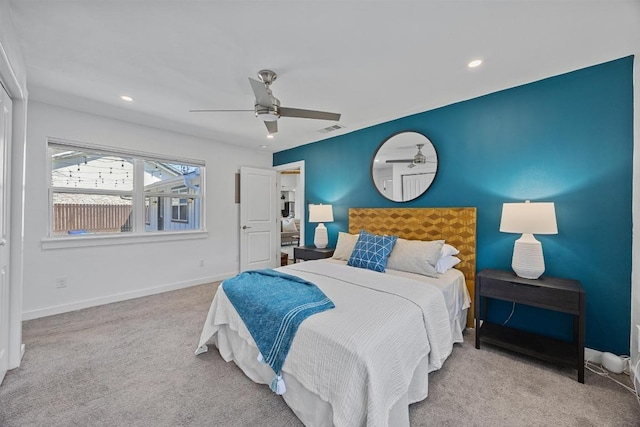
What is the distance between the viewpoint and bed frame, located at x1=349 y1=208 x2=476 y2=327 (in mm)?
2832

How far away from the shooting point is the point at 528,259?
7.27ft

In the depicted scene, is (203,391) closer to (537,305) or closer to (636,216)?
(537,305)

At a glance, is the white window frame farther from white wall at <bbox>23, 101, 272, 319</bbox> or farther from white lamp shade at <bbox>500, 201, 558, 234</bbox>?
white lamp shade at <bbox>500, 201, 558, 234</bbox>

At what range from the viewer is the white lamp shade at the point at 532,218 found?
2123 mm

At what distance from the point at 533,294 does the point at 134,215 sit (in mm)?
4649

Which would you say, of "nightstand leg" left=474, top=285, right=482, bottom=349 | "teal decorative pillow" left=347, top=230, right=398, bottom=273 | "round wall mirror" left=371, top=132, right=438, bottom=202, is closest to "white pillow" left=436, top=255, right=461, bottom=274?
"nightstand leg" left=474, top=285, right=482, bottom=349

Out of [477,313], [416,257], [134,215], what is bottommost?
[477,313]

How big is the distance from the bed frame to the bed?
0.03m

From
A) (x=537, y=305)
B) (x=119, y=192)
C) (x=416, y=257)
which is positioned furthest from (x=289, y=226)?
(x=537, y=305)

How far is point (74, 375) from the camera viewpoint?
2.00m

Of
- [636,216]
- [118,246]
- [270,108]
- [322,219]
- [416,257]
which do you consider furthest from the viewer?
[322,219]

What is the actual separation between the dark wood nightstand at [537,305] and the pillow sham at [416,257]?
41 cm

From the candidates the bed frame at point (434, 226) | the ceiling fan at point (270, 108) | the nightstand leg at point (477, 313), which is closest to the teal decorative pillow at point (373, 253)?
the bed frame at point (434, 226)

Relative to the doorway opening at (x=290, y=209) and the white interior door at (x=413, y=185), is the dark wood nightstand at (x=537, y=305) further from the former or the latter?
the doorway opening at (x=290, y=209)
